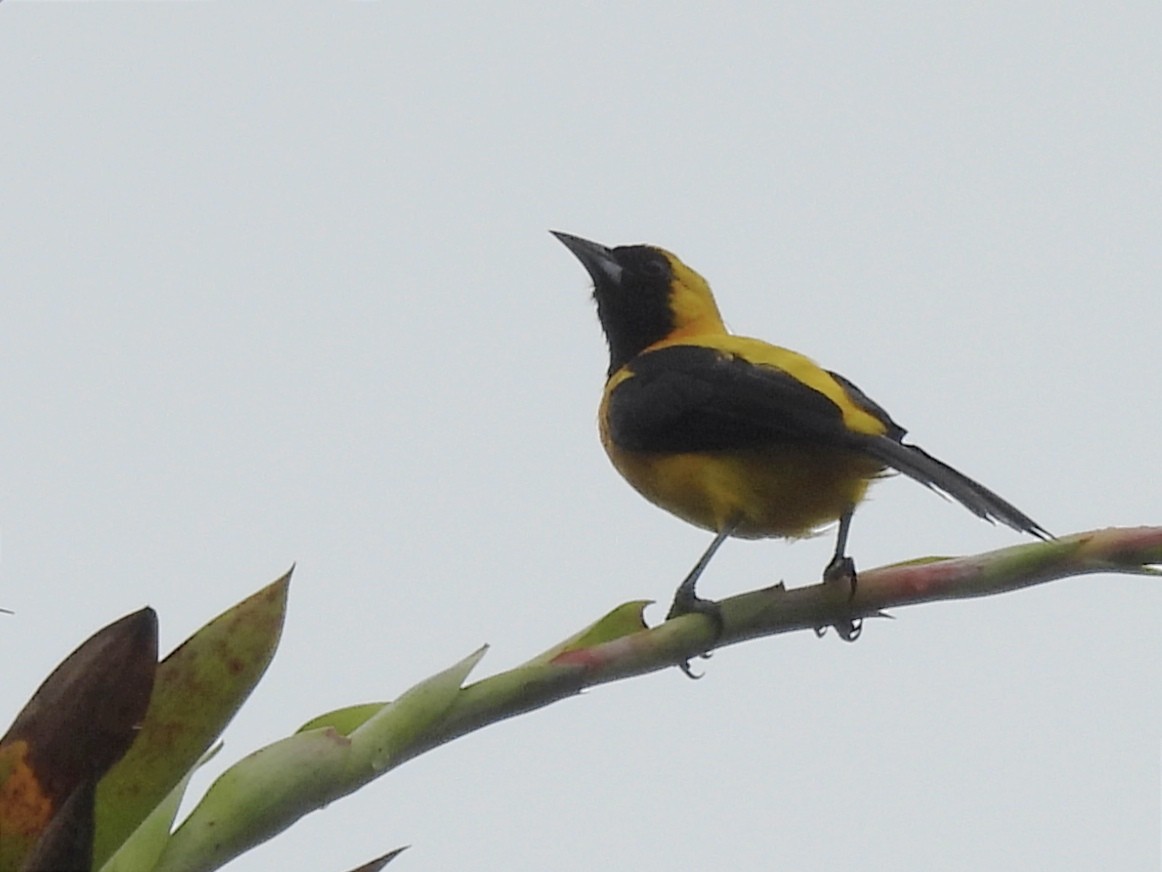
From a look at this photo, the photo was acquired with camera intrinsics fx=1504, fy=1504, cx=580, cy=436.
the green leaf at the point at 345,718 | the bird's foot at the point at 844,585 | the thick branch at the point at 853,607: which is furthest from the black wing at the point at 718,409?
the green leaf at the point at 345,718

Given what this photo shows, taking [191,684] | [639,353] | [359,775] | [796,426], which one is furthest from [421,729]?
[639,353]

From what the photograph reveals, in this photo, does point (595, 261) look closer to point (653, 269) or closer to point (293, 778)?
point (653, 269)

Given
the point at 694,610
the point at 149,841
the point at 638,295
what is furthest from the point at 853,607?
the point at 638,295

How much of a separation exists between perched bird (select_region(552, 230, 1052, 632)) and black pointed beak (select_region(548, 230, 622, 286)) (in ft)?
2.85

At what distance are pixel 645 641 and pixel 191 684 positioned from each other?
0.89ft

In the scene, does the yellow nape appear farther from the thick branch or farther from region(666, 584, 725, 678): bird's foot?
the thick branch

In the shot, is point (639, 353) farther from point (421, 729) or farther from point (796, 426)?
point (421, 729)

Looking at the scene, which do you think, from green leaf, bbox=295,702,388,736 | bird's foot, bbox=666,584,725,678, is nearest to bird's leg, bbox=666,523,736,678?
bird's foot, bbox=666,584,725,678

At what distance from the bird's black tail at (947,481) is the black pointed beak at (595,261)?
1410mm

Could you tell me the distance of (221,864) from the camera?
81 centimetres

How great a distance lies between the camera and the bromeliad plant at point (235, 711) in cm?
77

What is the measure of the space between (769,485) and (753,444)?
3.3 inches

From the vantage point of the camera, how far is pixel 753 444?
275 cm

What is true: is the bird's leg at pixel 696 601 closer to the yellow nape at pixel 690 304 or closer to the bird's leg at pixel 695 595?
the bird's leg at pixel 695 595
